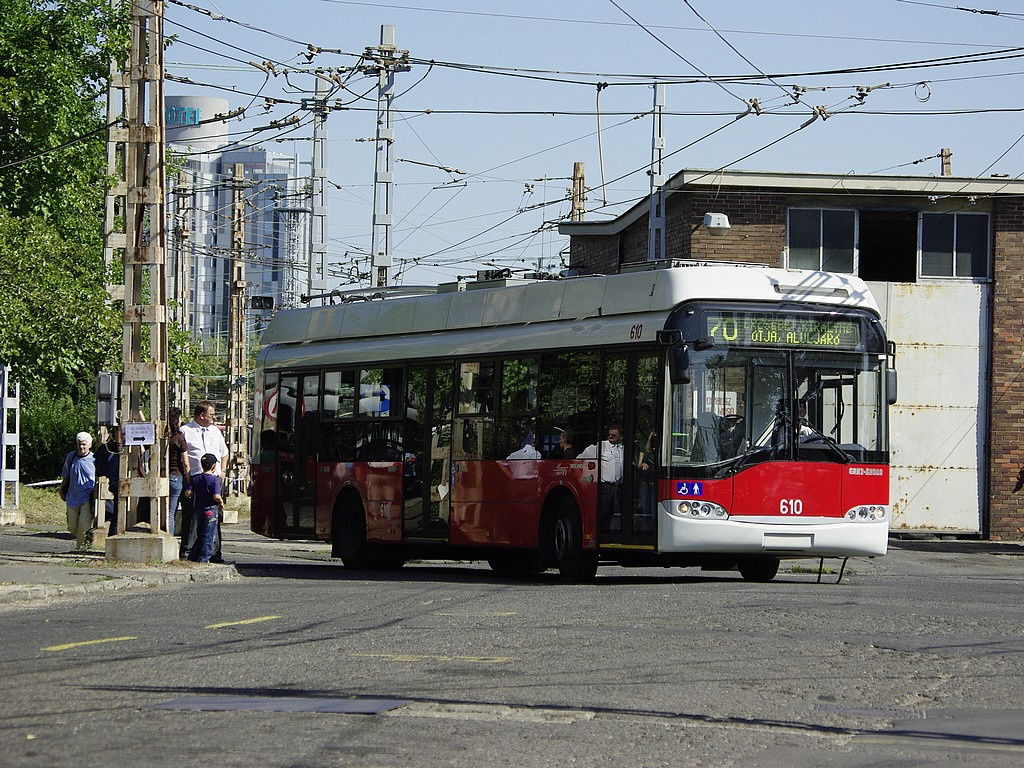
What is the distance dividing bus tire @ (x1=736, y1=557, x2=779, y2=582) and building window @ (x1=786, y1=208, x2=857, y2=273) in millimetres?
14653

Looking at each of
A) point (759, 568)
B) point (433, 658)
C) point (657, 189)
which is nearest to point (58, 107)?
point (657, 189)

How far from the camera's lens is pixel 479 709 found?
26.1ft

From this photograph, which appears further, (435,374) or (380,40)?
(380,40)

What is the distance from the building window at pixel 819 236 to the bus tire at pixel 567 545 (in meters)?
15.6

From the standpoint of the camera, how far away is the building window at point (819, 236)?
104ft

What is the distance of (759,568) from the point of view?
707 inches

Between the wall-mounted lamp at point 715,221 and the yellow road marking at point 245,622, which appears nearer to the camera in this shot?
the yellow road marking at point 245,622

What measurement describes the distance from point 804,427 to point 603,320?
2.36m

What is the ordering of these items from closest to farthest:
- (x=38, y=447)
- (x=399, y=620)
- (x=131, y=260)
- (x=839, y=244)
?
(x=399, y=620)
(x=131, y=260)
(x=839, y=244)
(x=38, y=447)

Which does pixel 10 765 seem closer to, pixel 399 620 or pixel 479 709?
pixel 479 709

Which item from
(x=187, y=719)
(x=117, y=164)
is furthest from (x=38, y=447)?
(x=187, y=719)

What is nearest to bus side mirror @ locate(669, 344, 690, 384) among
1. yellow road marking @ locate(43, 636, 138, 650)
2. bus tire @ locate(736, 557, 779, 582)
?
bus tire @ locate(736, 557, 779, 582)

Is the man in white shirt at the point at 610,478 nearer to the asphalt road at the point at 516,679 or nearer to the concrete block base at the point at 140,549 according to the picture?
the asphalt road at the point at 516,679

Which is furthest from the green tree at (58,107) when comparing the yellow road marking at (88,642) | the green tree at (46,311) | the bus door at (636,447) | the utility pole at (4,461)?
the yellow road marking at (88,642)
